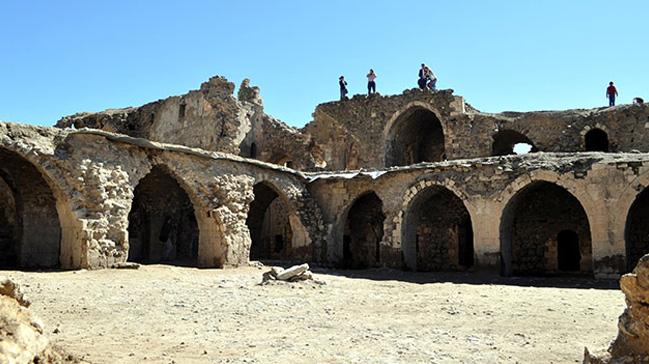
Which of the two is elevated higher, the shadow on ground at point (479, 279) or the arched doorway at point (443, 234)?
the arched doorway at point (443, 234)

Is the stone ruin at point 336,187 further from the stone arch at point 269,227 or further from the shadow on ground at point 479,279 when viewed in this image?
the shadow on ground at point 479,279

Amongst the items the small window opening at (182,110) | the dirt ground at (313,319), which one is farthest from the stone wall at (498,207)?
the small window opening at (182,110)

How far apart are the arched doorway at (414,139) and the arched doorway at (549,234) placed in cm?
620

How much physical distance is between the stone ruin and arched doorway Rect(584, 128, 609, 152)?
0.05m

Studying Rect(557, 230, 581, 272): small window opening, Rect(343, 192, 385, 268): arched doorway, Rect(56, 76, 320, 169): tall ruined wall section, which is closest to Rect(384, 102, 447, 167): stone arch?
Rect(343, 192, 385, 268): arched doorway

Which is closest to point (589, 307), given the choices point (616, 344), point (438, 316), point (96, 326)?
point (438, 316)

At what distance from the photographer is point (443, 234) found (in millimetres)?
19672

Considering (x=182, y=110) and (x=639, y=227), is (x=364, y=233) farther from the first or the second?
(x=182, y=110)

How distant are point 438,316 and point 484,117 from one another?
1425 cm

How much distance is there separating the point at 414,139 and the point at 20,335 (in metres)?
22.4

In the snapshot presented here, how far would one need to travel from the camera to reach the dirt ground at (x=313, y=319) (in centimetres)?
650

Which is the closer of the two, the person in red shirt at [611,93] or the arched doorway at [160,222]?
the arched doorway at [160,222]

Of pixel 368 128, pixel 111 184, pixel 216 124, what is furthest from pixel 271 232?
pixel 111 184

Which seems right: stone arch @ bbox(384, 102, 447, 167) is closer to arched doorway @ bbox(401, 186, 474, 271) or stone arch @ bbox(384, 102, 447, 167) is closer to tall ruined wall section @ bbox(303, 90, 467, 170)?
tall ruined wall section @ bbox(303, 90, 467, 170)
